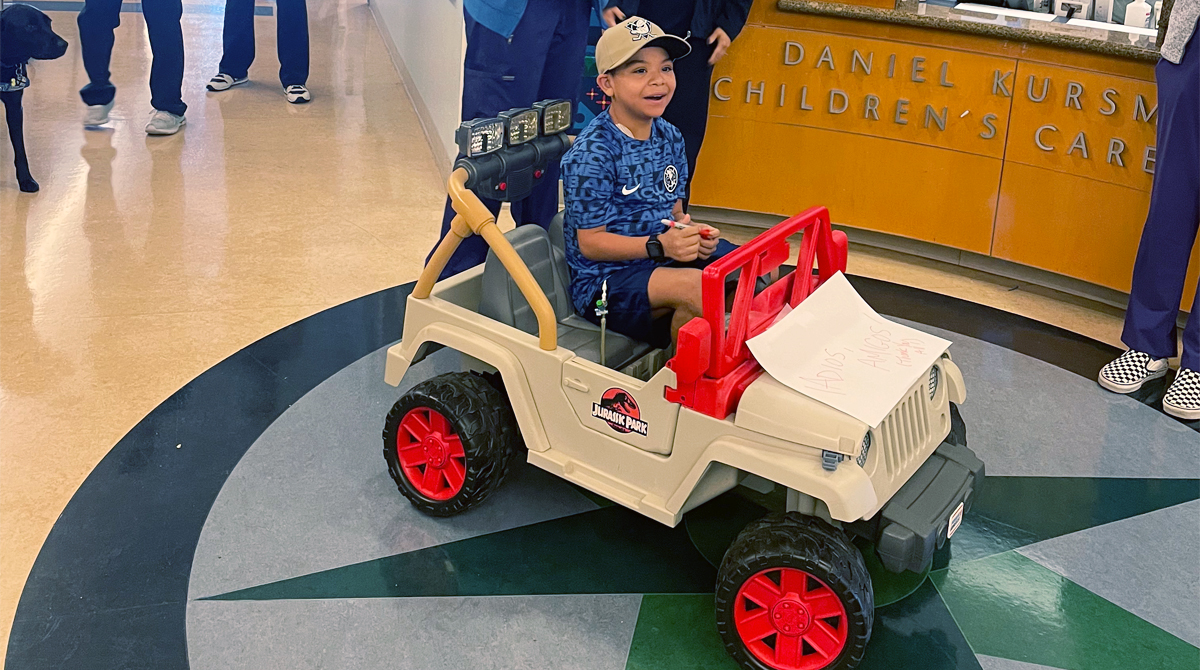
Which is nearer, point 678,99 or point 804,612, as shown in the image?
point 804,612

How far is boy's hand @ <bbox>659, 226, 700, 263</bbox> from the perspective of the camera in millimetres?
2209

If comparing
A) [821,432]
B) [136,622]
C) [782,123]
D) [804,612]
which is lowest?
[136,622]

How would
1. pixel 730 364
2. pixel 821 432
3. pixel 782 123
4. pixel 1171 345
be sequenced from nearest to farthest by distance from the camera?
1. pixel 821 432
2. pixel 730 364
3. pixel 1171 345
4. pixel 782 123

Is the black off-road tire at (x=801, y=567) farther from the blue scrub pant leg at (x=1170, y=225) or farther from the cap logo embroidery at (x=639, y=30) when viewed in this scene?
the blue scrub pant leg at (x=1170, y=225)

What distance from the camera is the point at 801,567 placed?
6.14 feet

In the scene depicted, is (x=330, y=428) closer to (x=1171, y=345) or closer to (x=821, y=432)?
(x=821, y=432)

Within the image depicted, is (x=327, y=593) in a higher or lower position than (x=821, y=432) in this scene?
lower

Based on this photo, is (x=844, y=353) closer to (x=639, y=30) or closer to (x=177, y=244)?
(x=639, y=30)

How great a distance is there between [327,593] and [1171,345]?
232 centimetres

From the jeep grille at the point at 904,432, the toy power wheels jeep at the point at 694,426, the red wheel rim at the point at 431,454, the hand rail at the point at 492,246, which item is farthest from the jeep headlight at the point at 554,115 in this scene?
the jeep grille at the point at 904,432

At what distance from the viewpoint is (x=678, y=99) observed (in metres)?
3.51

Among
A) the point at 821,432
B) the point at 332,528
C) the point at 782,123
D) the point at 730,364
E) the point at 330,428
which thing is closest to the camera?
the point at 821,432

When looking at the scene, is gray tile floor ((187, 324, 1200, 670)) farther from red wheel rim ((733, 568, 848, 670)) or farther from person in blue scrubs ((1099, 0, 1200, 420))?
red wheel rim ((733, 568, 848, 670))

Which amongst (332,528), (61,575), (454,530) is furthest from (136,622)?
(454,530)
